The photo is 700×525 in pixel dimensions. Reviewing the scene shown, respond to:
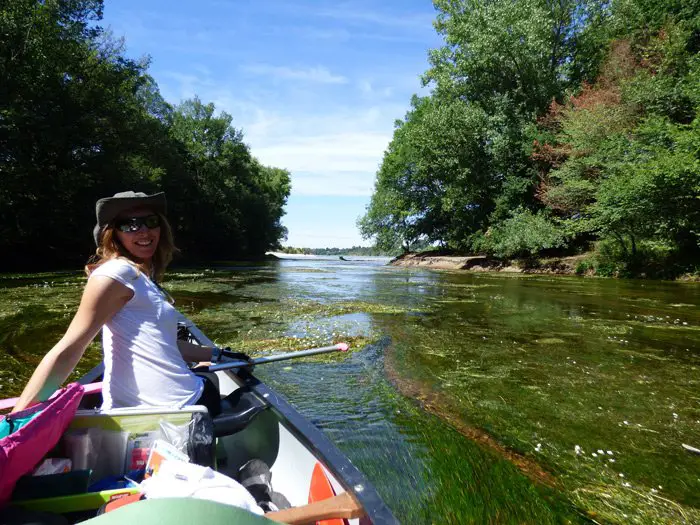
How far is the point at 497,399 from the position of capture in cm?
489

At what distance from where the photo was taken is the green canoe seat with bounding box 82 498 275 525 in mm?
1162

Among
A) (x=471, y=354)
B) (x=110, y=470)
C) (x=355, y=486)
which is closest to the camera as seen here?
(x=355, y=486)

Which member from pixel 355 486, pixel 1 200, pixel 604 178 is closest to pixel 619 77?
pixel 604 178

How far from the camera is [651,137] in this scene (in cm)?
1909

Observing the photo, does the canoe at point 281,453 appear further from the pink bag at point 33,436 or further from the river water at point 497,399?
the river water at point 497,399

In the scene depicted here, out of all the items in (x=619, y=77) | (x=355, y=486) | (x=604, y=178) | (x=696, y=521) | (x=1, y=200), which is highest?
(x=619, y=77)

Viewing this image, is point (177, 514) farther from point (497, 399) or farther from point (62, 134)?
point (62, 134)

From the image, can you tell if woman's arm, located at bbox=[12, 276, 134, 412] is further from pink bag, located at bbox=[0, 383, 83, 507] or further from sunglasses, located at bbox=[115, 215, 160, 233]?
sunglasses, located at bbox=[115, 215, 160, 233]

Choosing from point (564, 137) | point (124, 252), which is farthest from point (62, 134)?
point (564, 137)

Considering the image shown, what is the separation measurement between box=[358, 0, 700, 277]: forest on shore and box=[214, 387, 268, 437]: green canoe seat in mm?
18748

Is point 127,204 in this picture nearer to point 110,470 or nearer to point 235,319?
point 110,470

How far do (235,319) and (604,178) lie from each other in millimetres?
21436

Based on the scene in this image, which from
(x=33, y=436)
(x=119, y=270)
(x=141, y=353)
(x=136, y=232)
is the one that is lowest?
(x=33, y=436)

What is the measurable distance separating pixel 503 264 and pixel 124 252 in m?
30.3
